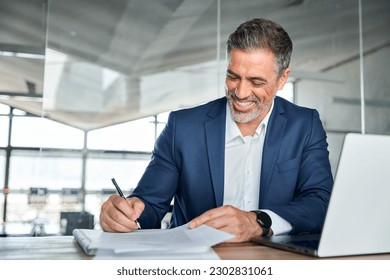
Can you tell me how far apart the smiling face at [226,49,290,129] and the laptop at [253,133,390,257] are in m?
0.81

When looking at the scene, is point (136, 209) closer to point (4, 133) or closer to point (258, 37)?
point (258, 37)

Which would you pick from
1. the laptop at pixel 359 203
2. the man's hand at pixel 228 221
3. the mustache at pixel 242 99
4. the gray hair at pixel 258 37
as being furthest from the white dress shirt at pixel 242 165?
the laptop at pixel 359 203

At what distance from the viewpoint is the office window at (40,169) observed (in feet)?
12.0

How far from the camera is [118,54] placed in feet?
12.8

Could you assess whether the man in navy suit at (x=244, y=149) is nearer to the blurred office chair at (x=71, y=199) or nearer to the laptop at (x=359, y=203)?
the laptop at (x=359, y=203)

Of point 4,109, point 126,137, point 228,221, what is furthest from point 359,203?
point 4,109

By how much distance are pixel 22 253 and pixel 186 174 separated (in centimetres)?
83

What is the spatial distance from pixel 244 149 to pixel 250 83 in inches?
10.5

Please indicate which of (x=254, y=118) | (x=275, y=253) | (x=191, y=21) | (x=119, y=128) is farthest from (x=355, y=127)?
(x=275, y=253)

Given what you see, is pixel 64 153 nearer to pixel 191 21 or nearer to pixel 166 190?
pixel 191 21

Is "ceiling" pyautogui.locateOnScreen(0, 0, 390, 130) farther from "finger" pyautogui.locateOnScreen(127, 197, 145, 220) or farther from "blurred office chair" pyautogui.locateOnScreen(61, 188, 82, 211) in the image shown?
"finger" pyautogui.locateOnScreen(127, 197, 145, 220)

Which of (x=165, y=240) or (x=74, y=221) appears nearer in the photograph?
(x=165, y=240)

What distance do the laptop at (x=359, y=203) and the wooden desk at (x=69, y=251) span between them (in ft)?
0.11

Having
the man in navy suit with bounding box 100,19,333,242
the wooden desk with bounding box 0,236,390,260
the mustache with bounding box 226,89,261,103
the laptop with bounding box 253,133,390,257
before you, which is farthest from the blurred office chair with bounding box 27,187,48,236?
the laptop with bounding box 253,133,390,257
